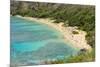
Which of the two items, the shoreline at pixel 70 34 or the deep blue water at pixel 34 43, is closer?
the deep blue water at pixel 34 43

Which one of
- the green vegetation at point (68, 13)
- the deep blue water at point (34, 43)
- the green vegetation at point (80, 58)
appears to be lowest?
the green vegetation at point (80, 58)

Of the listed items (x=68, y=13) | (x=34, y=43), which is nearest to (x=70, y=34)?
(x=68, y=13)

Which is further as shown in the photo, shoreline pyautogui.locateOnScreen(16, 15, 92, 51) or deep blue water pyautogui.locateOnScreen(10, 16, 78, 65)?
shoreline pyautogui.locateOnScreen(16, 15, 92, 51)

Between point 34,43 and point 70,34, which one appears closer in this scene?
point 34,43

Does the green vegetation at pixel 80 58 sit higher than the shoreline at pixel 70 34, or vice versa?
the shoreline at pixel 70 34

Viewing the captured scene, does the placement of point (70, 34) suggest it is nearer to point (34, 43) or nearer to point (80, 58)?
point (80, 58)

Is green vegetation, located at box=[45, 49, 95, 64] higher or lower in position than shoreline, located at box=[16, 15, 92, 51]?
lower
